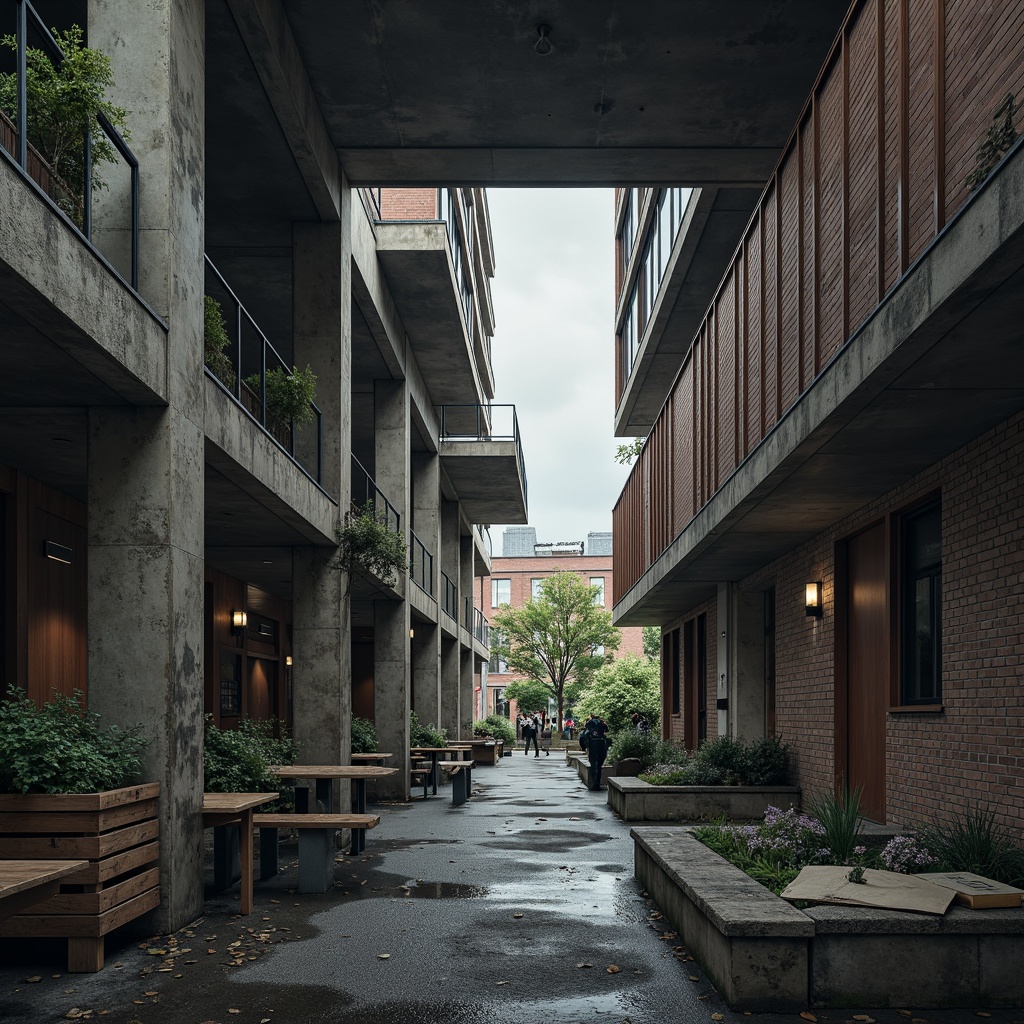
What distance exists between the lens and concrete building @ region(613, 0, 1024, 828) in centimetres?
639

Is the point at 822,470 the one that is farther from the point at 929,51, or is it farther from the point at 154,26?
the point at 154,26

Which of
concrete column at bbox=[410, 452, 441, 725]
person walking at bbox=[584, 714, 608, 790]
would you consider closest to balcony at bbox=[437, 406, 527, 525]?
concrete column at bbox=[410, 452, 441, 725]

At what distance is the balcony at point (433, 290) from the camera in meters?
18.4

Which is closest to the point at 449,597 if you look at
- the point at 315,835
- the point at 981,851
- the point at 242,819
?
the point at 315,835

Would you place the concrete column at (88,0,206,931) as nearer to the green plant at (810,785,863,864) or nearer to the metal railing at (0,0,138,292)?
the metal railing at (0,0,138,292)

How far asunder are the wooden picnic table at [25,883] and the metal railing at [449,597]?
82.0 feet

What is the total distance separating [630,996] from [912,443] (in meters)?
4.90

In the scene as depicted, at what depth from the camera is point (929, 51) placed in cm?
696

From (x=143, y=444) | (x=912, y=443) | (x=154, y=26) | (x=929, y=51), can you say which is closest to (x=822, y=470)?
(x=912, y=443)

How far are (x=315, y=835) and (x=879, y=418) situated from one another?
20.1ft

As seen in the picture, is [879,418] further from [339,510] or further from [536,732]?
[536,732]

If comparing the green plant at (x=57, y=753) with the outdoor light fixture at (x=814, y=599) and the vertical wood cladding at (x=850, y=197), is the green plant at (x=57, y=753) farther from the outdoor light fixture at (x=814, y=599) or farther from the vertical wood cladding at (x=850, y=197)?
the outdoor light fixture at (x=814, y=599)

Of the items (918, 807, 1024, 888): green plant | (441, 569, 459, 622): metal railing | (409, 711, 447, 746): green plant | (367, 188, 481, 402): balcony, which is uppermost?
(367, 188, 481, 402): balcony

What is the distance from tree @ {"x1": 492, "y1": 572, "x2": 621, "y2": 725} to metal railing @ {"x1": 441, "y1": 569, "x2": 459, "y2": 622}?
2737cm
